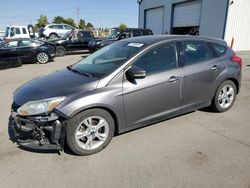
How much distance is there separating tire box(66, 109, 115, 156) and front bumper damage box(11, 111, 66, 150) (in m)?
0.12

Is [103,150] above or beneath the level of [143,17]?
beneath

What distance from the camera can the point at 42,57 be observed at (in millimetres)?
11945

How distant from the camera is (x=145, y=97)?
3240 millimetres

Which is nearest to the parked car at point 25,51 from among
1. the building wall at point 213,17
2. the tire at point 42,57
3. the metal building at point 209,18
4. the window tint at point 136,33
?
the tire at point 42,57

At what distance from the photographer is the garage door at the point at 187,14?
55.8ft

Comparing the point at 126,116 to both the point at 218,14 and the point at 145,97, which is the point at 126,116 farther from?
the point at 218,14

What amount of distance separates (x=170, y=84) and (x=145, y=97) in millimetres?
514

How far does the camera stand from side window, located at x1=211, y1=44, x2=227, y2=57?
4.16 m

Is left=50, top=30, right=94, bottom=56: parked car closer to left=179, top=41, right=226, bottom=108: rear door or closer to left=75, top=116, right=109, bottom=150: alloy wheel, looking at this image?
A: left=179, top=41, right=226, bottom=108: rear door

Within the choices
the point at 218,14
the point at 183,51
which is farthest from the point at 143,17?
the point at 183,51

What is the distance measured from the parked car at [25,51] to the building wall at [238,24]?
39.7 feet

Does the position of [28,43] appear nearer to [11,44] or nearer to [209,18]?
[11,44]

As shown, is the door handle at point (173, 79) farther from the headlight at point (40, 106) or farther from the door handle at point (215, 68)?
the headlight at point (40, 106)

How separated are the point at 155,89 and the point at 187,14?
54.7 ft
